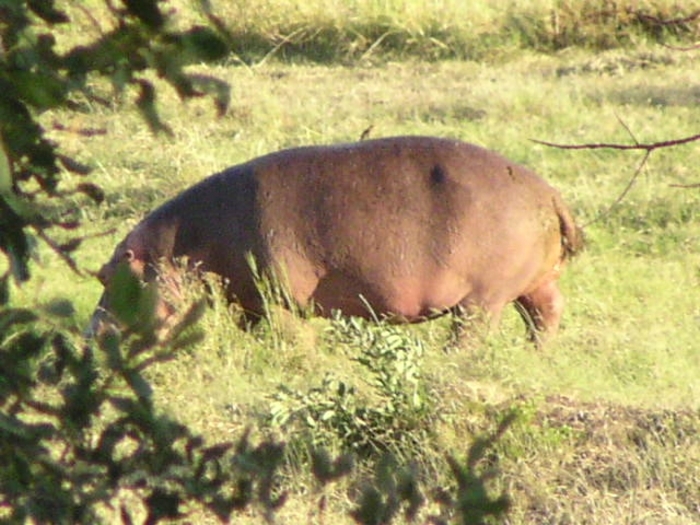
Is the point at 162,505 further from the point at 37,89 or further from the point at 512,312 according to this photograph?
the point at 512,312

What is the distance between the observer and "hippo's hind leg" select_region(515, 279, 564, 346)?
620 cm

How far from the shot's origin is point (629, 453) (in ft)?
14.2

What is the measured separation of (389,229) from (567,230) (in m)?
0.76

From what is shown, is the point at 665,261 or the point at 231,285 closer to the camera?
the point at 231,285

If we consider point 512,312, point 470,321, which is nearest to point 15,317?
point 470,321

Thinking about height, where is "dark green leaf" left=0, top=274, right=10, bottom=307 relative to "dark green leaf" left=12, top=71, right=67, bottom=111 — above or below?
below

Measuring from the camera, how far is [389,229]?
5.71 metres

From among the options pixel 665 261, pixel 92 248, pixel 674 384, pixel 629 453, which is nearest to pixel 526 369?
pixel 674 384

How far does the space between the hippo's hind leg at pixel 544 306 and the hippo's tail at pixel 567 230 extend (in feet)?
0.78

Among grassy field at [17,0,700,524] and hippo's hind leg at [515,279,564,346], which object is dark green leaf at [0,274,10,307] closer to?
grassy field at [17,0,700,524]

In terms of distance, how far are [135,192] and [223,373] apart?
124 inches

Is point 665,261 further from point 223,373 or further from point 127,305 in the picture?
point 127,305

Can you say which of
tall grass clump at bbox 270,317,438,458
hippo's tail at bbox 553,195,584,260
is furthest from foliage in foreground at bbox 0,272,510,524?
hippo's tail at bbox 553,195,584,260

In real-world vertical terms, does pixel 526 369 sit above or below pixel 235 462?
below
